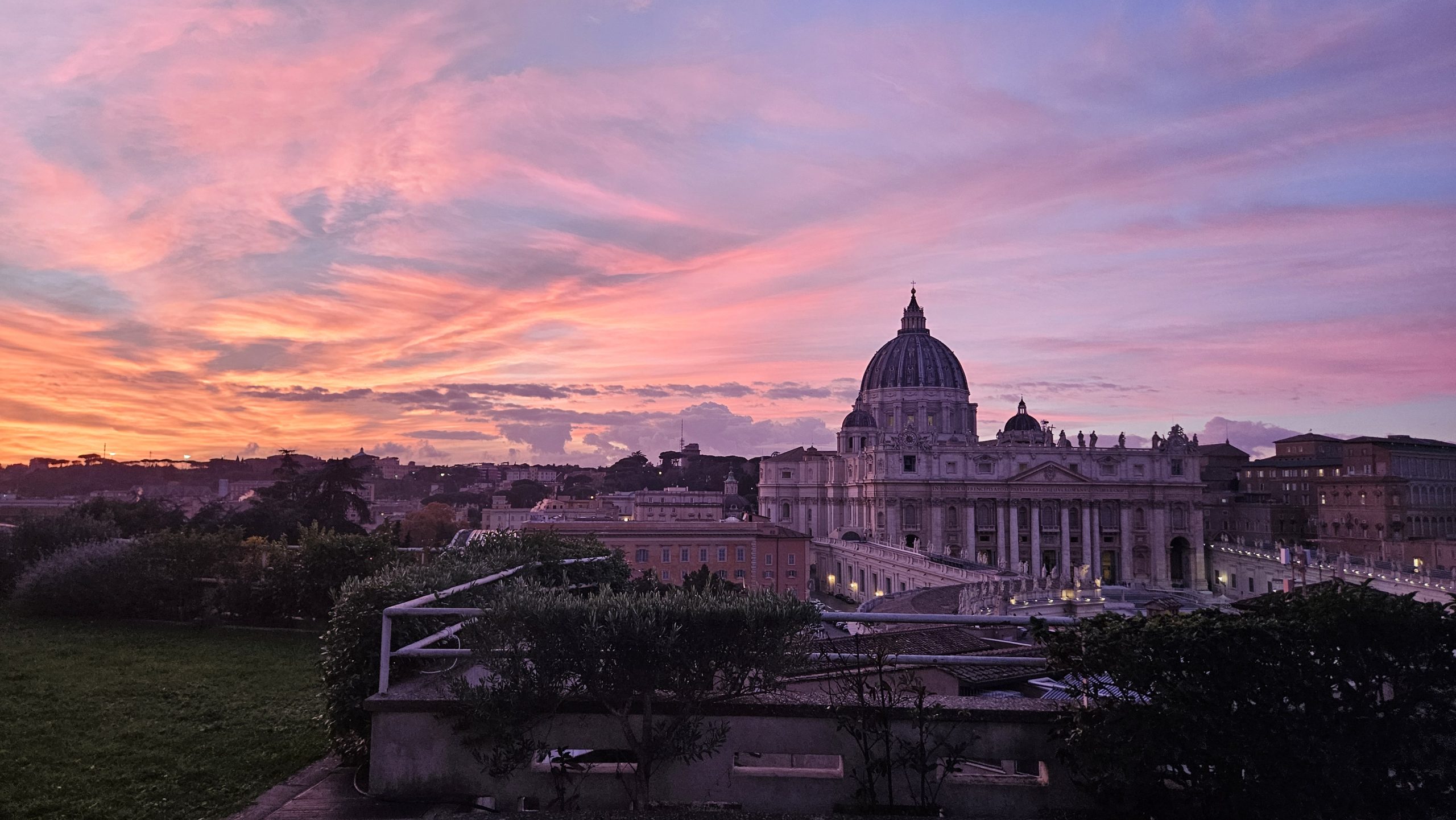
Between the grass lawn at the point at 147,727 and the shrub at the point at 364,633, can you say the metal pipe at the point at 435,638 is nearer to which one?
the shrub at the point at 364,633

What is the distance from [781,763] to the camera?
8.48 meters

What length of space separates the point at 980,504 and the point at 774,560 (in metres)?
25.2

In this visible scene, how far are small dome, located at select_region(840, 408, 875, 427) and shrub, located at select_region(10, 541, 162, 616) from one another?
7097 centimetres

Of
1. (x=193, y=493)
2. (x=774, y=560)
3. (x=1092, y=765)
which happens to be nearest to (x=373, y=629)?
(x=1092, y=765)

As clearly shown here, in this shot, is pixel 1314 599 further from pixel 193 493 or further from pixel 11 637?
pixel 193 493

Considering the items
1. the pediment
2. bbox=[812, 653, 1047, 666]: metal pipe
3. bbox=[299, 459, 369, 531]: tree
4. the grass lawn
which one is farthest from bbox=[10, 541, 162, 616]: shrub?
the pediment

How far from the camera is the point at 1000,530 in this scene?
7131 centimetres

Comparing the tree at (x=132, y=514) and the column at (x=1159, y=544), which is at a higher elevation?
the tree at (x=132, y=514)

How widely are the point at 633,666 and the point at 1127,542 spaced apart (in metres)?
77.3

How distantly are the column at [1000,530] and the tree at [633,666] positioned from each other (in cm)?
6980

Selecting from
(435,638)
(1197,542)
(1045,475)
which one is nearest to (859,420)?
(1045,475)

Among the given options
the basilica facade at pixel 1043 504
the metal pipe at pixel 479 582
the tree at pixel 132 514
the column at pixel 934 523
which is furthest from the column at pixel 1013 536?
the metal pipe at pixel 479 582

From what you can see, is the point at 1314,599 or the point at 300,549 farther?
the point at 300,549

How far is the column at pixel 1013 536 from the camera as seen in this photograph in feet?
231
